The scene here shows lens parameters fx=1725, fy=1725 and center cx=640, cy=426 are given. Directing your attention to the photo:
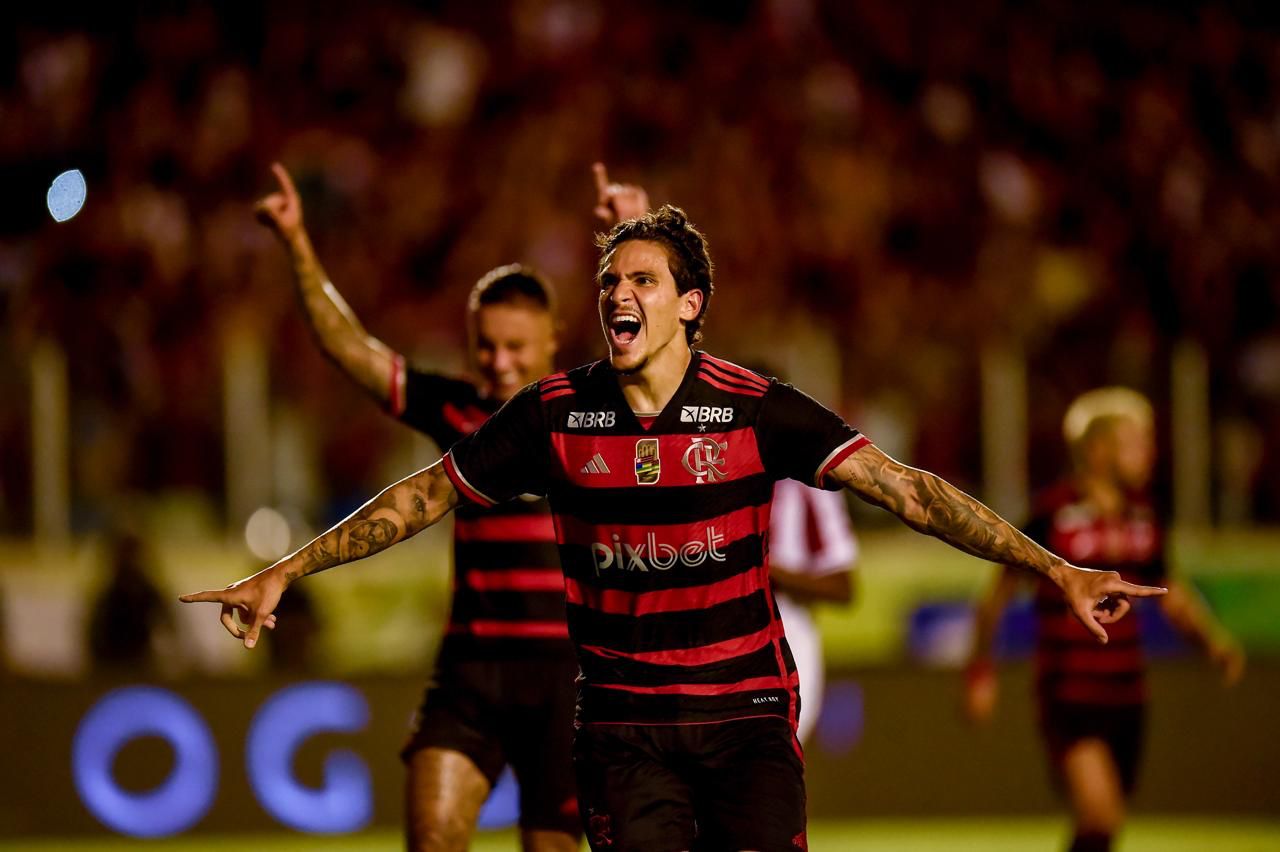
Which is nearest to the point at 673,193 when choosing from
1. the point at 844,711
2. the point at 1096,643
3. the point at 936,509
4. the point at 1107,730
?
the point at 844,711

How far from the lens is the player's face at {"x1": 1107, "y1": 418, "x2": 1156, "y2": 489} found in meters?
6.51

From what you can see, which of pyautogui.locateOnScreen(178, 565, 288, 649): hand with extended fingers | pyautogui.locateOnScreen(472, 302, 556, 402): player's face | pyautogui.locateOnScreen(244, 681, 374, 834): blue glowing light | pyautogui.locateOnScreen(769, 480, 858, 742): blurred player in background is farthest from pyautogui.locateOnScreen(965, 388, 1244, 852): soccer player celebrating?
pyautogui.locateOnScreen(244, 681, 374, 834): blue glowing light

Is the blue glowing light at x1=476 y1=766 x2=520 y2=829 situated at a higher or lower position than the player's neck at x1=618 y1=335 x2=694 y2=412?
lower

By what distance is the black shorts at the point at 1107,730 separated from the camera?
255 inches

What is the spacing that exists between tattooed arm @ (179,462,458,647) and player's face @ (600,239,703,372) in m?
0.56

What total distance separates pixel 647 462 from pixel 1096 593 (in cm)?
104

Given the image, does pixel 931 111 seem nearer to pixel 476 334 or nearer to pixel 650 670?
pixel 476 334

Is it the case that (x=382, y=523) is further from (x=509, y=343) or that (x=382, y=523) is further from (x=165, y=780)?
(x=165, y=780)

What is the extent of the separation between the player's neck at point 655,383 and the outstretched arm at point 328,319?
137 centimetres

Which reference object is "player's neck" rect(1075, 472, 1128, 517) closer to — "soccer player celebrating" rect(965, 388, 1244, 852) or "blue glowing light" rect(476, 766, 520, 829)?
"soccer player celebrating" rect(965, 388, 1244, 852)

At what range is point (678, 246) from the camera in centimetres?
409

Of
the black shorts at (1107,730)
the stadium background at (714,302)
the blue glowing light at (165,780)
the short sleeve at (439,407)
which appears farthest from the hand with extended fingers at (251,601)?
the blue glowing light at (165,780)

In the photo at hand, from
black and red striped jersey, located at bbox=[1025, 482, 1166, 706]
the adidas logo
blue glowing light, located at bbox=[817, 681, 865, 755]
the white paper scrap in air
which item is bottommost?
blue glowing light, located at bbox=[817, 681, 865, 755]

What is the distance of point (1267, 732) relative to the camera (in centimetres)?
921
